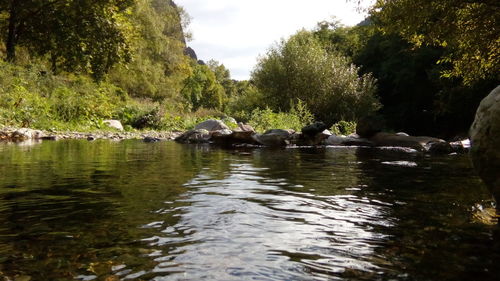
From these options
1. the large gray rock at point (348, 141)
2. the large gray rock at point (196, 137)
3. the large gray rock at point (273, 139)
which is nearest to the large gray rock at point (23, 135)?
the large gray rock at point (196, 137)

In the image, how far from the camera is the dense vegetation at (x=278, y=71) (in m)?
13.5

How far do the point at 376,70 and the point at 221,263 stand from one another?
39.5m

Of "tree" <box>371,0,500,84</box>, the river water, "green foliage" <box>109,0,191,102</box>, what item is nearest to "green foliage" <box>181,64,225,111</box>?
"green foliage" <box>109,0,191,102</box>

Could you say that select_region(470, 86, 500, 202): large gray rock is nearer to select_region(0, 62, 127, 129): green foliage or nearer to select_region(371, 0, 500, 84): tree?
select_region(371, 0, 500, 84): tree

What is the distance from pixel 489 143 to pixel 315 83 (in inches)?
975

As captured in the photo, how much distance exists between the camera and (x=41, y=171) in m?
7.05

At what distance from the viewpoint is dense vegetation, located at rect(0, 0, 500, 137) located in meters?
13.5

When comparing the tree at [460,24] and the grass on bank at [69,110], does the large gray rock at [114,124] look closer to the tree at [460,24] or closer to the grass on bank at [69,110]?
the grass on bank at [69,110]

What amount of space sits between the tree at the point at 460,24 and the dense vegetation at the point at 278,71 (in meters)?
0.04

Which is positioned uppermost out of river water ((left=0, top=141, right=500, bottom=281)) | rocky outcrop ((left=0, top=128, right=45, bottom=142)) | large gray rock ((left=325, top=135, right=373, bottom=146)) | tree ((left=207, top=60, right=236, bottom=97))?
tree ((left=207, top=60, right=236, bottom=97))

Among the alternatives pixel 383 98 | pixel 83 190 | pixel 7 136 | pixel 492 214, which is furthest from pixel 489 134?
pixel 383 98

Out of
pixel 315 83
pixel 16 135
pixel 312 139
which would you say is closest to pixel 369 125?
pixel 312 139

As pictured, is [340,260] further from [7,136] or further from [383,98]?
[383,98]

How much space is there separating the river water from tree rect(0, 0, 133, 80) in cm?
1877
